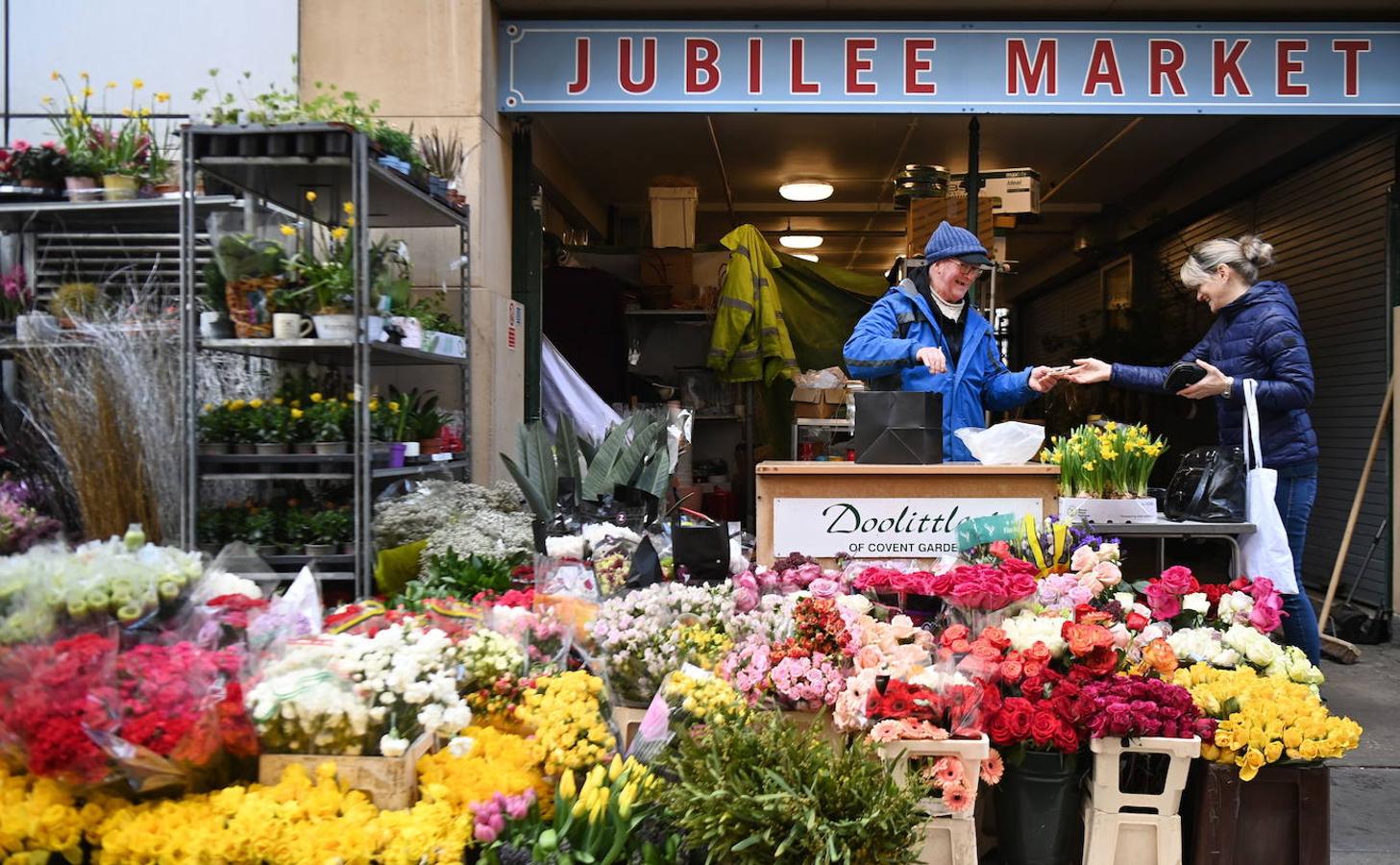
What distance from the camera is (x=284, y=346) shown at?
13.6ft

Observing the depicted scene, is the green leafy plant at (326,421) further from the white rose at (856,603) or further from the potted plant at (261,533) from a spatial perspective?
the white rose at (856,603)

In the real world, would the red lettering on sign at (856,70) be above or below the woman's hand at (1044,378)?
above

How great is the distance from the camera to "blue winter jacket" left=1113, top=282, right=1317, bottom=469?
4.08 metres

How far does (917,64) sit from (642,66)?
151 centimetres

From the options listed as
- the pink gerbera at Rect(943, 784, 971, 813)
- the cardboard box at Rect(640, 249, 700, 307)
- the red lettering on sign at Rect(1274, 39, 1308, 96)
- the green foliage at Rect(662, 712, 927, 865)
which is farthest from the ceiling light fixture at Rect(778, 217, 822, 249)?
the green foliage at Rect(662, 712, 927, 865)

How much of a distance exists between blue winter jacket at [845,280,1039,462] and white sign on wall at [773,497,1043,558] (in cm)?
85

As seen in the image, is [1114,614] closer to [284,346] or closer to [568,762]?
[568,762]

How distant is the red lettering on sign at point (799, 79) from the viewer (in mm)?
5578

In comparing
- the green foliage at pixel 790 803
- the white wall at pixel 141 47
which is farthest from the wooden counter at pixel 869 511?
the white wall at pixel 141 47

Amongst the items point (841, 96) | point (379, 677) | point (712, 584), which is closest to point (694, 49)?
point (841, 96)

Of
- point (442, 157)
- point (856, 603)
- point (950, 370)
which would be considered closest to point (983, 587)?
point (856, 603)

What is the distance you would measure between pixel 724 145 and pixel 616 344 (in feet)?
6.21

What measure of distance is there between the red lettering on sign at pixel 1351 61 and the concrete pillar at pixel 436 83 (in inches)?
180

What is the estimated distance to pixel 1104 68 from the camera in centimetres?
552
